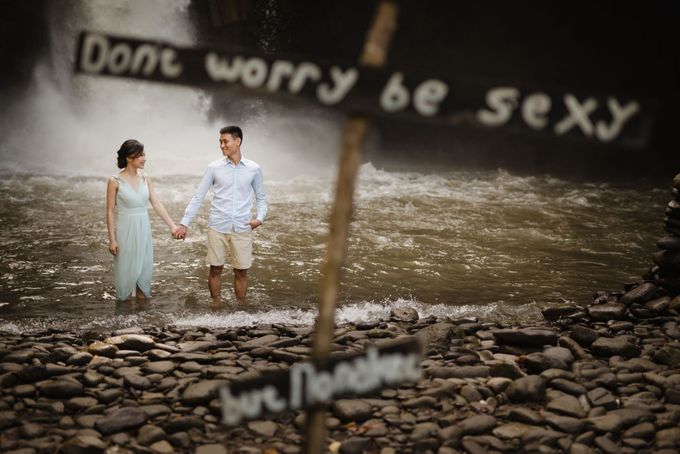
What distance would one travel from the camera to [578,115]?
7.78 feet

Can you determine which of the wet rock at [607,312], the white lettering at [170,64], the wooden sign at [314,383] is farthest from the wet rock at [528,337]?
the white lettering at [170,64]

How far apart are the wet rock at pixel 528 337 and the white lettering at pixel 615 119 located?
11.2 ft

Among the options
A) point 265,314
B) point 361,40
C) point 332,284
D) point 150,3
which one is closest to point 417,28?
point 361,40

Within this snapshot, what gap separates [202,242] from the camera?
10.1m

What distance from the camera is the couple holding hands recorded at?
6.39m

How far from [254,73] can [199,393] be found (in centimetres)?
263

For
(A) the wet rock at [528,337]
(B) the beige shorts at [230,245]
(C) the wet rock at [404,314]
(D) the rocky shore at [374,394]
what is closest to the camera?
(D) the rocky shore at [374,394]

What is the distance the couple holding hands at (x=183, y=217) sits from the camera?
639cm

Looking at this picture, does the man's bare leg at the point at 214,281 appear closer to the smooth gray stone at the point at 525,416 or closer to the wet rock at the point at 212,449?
the wet rock at the point at 212,449

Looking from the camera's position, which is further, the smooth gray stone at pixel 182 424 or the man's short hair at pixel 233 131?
the man's short hair at pixel 233 131

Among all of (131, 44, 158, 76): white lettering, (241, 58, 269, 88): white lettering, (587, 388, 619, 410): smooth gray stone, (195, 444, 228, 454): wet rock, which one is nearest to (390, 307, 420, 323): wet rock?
(587, 388, 619, 410): smooth gray stone

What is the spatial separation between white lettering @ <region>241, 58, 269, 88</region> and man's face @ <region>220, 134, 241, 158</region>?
3.88 metres

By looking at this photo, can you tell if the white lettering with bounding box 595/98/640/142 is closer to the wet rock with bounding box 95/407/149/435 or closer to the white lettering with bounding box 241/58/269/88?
the white lettering with bounding box 241/58/269/88

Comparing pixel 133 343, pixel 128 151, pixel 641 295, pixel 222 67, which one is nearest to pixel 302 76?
pixel 222 67
